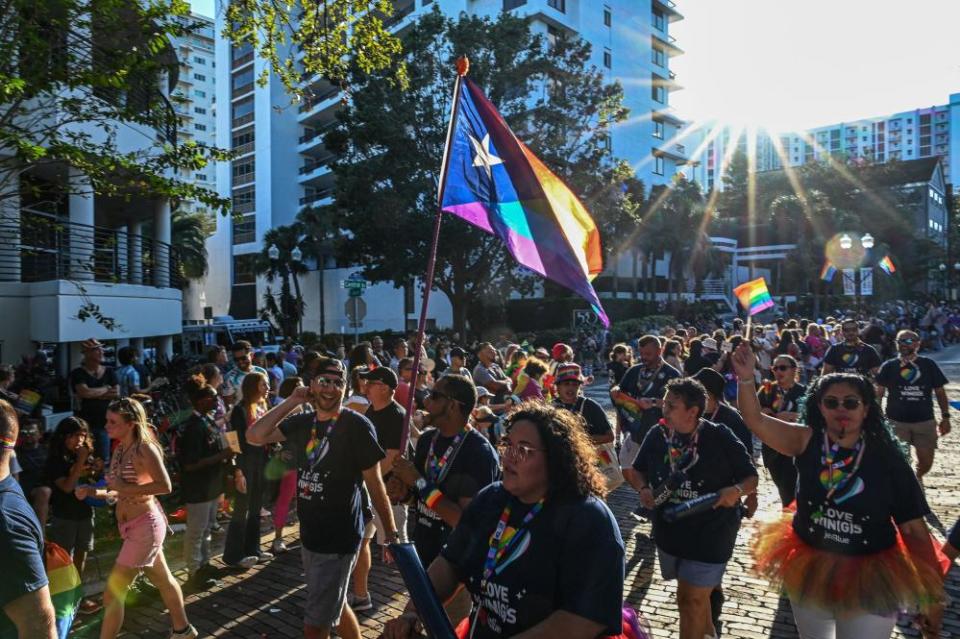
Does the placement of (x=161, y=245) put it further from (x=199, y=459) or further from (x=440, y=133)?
(x=199, y=459)

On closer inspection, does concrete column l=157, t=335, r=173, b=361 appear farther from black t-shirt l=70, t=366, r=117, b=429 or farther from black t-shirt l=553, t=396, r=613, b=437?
black t-shirt l=553, t=396, r=613, b=437

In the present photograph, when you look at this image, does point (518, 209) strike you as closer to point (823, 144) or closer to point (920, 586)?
point (920, 586)

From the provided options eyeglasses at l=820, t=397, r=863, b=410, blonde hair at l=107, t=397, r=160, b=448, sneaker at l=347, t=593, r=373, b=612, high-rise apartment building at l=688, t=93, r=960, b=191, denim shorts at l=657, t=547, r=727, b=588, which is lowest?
sneaker at l=347, t=593, r=373, b=612

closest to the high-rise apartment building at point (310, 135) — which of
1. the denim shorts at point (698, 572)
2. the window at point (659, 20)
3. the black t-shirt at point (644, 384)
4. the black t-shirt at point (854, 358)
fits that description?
the window at point (659, 20)

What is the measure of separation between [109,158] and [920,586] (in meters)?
7.32

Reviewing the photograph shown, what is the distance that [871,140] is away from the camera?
17612cm

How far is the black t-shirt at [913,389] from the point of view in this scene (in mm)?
7996

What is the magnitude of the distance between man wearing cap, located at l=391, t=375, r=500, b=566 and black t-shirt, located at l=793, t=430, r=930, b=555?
5.64 ft

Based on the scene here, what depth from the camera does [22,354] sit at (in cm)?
1257

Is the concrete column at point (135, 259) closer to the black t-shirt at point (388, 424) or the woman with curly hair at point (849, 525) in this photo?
the black t-shirt at point (388, 424)

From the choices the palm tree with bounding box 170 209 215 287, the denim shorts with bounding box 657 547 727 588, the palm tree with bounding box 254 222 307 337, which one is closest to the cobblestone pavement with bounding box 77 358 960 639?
the denim shorts with bounding box 657 547 727 588

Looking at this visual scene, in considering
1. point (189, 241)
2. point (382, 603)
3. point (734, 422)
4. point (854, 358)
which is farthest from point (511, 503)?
point (189, 241)

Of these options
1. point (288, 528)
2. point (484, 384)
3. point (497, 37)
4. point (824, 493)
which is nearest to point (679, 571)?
point (824, 493)

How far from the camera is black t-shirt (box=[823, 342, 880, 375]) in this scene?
955 cm
